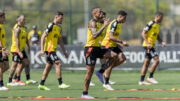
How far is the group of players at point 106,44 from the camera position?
35.4ft

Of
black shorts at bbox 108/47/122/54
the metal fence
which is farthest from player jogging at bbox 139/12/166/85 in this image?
the metal fence

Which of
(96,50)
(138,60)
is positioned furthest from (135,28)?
(96,50)

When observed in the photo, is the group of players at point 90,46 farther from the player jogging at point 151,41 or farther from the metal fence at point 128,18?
the metal fence at point 128,18

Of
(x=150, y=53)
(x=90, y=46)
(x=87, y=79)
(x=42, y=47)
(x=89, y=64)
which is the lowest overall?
(x=87, y=79)

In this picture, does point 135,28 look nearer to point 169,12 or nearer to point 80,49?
point 169,12

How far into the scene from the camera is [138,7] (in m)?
35.1

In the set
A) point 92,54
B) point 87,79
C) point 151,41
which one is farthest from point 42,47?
point 151,41

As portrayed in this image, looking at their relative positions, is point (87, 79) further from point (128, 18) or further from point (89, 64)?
point (128, 18)

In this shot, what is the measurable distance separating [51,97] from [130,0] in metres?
26.0

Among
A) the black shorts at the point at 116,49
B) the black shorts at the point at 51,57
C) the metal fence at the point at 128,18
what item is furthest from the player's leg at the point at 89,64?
the metal fence at the point at 128,18

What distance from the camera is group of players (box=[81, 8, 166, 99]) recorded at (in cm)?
1080

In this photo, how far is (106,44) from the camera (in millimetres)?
13945

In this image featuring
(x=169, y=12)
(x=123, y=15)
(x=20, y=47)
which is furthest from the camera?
(x=169, y=12)

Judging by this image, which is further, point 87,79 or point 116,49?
point 116,49
